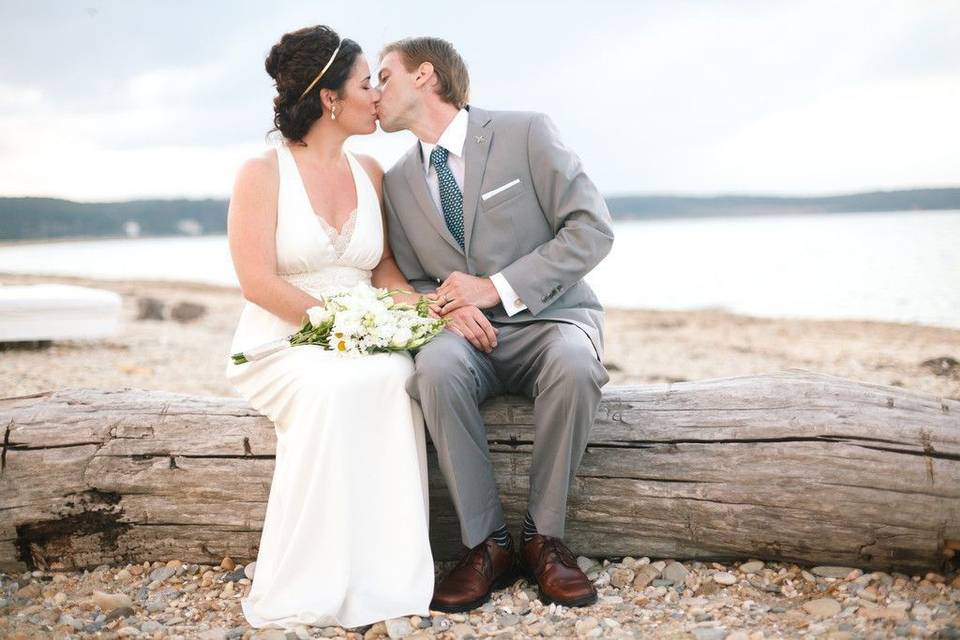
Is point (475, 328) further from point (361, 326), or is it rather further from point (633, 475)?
point (633, 475)

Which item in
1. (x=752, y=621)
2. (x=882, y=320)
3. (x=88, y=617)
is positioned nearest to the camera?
(x=752, y=621)

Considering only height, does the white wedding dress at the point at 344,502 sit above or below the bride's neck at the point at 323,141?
below

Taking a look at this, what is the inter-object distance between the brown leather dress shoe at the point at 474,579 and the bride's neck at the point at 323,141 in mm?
2275

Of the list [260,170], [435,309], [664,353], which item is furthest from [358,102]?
[664,353]

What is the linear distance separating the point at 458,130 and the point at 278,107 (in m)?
0.97

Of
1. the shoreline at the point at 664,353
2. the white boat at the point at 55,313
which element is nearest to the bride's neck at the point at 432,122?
the shoreline at the point at 664,353

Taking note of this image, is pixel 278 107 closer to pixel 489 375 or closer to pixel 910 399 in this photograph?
pixel 489 375

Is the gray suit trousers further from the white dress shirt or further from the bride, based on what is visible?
the white dress shirt

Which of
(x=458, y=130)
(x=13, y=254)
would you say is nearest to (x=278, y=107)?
(x=458, y=130)

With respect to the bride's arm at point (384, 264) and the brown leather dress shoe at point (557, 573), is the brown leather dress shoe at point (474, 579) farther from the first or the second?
the bride's arm at point (384, 264)

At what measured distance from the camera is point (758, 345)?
13070mm

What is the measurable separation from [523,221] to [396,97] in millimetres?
1006

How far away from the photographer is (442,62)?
14.8ft

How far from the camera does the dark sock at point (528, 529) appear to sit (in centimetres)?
363
